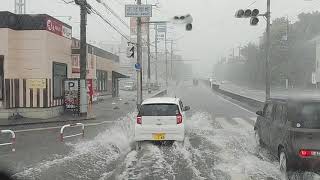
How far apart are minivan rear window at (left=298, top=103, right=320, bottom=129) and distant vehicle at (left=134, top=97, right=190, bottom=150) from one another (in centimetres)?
494

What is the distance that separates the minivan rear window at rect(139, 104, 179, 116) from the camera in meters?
A: 14.5

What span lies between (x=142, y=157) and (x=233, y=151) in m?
2.69

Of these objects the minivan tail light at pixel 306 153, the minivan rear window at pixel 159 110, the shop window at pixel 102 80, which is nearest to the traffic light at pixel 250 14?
the minivan rear window at pixel 159 110

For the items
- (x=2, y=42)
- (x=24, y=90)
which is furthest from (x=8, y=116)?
(x=2, y=42)

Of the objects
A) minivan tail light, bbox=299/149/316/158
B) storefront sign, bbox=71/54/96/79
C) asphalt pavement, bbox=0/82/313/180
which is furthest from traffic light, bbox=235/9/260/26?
minivan tail light, bbox=299/149/316/158

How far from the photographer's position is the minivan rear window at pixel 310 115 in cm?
986

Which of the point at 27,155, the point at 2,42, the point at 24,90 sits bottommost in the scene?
the point at 27,155

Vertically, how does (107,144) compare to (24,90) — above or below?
below

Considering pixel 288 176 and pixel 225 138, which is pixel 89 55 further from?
pixel 288 176

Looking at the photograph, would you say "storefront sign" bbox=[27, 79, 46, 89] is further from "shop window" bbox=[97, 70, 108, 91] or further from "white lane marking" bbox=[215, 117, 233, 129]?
"shop window" bbox=[97, 70, 108, 91]

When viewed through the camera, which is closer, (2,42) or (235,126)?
(235,126)

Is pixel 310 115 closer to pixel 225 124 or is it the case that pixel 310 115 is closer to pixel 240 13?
pixel 225 124

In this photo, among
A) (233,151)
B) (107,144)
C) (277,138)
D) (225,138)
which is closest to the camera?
(277,138)

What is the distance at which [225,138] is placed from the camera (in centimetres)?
1692
